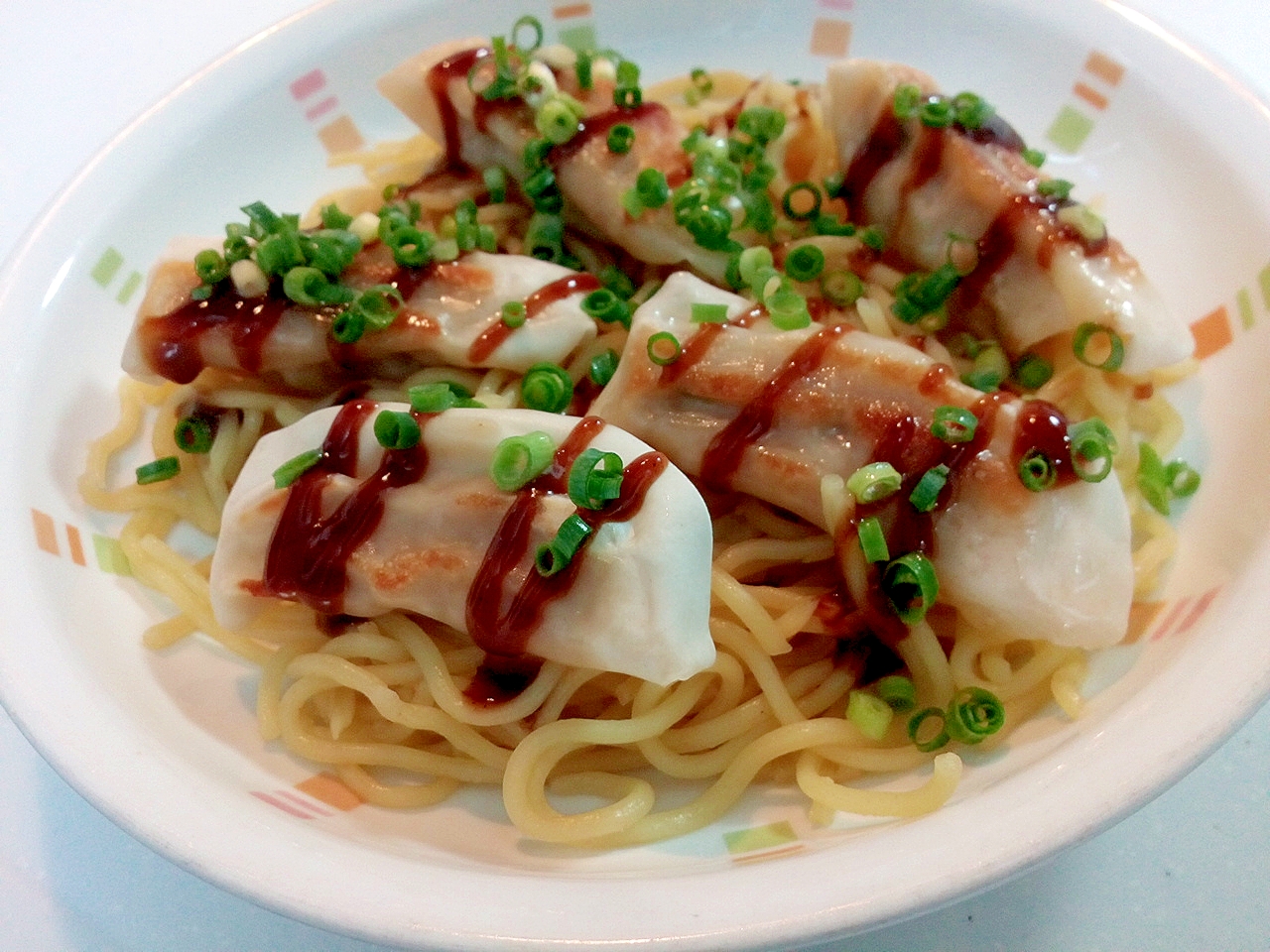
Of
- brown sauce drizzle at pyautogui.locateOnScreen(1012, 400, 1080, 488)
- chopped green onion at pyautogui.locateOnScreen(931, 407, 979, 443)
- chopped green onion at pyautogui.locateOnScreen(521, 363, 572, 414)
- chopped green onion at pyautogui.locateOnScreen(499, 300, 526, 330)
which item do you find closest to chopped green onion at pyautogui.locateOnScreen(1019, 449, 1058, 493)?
brown sauce drizzle at pyautogui.locateOnScreen(1012, 400, 1080, 488)

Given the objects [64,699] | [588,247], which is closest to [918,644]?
[588,247]

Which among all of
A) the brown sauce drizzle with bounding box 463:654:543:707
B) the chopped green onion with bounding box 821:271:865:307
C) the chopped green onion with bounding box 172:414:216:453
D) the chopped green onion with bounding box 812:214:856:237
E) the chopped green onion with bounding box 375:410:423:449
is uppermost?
the chopped green onion with bounding box 812:214:856:237

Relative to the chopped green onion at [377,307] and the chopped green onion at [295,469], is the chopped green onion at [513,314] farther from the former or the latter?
the chopped green onion at [295,469]

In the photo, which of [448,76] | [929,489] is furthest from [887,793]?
[448,76]

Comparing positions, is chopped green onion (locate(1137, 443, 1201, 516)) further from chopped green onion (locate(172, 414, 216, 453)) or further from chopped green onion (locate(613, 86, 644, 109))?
chopped green onion (locate(172, 414, 216, 453))

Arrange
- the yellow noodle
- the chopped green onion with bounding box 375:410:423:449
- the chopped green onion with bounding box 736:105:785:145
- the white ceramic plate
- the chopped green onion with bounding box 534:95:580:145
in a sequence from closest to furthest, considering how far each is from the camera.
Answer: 1. the white ceramic plate
2. the yellow noodle
3. the chopped green onion with bounding box 375:410:423:449
4. the chopped green onion with bounding box 534:95:580:145
5. the chopped green onion with bounding box 736:105:785:145

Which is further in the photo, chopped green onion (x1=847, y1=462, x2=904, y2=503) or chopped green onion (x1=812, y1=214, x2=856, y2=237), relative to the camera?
chopped green onion (x1=812, y1=214, x2=856, y2=237)

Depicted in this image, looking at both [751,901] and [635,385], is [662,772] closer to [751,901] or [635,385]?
[751,901]

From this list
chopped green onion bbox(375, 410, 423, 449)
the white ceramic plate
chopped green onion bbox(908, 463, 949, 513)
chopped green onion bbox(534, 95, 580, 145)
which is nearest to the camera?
the white ceramic plate
